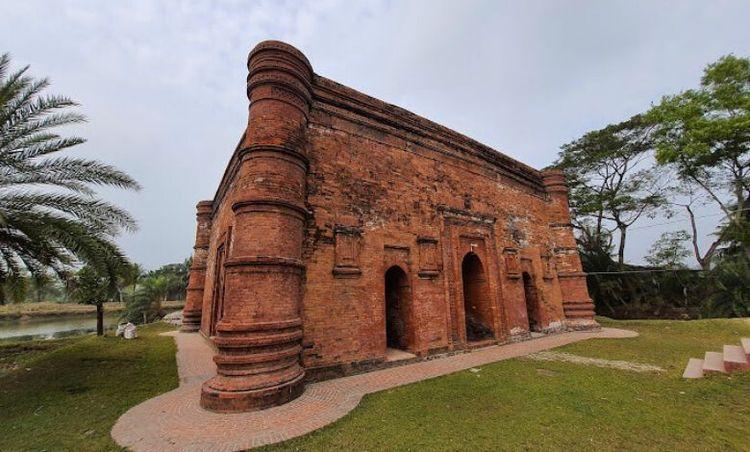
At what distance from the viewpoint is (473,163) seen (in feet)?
36.7

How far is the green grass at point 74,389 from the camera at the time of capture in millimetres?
4316

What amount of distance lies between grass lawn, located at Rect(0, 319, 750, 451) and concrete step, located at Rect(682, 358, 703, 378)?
172 mm

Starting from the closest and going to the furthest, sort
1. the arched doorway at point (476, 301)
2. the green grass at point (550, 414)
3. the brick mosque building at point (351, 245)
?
the green grass at point (550, 414)
the brick mosque building at point (351, 245)
the arched doorway at point (476, 301)

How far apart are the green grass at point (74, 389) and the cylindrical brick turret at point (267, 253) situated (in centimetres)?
152

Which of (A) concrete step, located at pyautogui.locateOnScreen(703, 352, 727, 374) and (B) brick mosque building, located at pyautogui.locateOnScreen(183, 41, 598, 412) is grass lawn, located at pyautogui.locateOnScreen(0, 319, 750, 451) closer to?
(A) concrete step, located at pyautogui.locateOnScreen(703, 352, 727, 374)

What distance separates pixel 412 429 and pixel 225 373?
312 cm

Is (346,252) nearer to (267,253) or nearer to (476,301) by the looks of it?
(267,253)

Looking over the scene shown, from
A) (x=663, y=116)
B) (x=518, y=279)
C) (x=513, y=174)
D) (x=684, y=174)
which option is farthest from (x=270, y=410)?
(x=684, y=174)

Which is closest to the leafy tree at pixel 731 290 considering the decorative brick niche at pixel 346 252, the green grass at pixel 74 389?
the decorative brick niche at pixel 346 252

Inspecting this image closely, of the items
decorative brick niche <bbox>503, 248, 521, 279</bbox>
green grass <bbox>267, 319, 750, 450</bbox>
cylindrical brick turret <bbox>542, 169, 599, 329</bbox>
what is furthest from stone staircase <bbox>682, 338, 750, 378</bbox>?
cylindrical brick turret <bbox>542, 169, 599, 329</bbox>

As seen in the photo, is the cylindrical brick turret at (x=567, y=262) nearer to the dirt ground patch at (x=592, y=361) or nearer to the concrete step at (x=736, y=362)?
the dirt ground patch at (x=592, y=361)

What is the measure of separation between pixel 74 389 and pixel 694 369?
1208 centimetres

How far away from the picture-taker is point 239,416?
4.84 metres

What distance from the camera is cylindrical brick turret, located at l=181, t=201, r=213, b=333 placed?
15734 millimetres
